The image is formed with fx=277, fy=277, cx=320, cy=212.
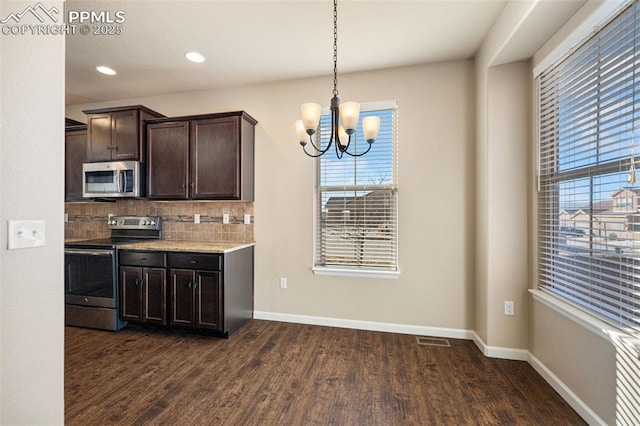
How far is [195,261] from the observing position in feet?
8.97

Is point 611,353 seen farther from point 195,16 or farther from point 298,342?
point 195,16

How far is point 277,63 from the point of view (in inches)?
111

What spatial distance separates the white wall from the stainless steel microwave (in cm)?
213

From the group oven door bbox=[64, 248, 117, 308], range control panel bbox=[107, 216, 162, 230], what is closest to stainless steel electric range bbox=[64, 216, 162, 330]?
oven door bbox=[64, 248, 117, 308]

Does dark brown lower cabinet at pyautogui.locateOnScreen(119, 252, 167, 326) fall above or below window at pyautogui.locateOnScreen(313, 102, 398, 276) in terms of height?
below

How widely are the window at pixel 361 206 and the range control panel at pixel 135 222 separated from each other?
2.05 meters

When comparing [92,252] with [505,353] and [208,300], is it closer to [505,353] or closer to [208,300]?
[208,300]

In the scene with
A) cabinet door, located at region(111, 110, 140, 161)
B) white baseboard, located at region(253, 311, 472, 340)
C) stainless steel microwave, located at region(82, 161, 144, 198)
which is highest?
cabinet door, located at region(111, 110, 140, 161)

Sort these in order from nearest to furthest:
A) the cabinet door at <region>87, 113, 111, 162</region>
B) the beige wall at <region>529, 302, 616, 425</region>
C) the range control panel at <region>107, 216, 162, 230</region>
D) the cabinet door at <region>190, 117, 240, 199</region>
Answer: the beige wall at <region>529, 302, 616, 425</region>, the cabinet door at <region>190, 117, 240, 199</region>, the cabinet door at <region>87, 113, 111, 162</region>, the range control panel at <region>107, 216, 162, 230</region>

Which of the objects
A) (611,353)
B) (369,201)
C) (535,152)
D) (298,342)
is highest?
(535,152)

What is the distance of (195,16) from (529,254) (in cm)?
332

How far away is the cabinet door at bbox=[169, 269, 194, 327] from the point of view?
2.74 m

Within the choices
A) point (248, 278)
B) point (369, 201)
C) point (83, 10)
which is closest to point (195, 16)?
point (83, 10)

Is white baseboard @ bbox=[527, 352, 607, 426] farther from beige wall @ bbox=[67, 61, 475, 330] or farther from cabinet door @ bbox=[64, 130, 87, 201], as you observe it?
cabinet door @ bbox=[64, 130, 87, 201]
